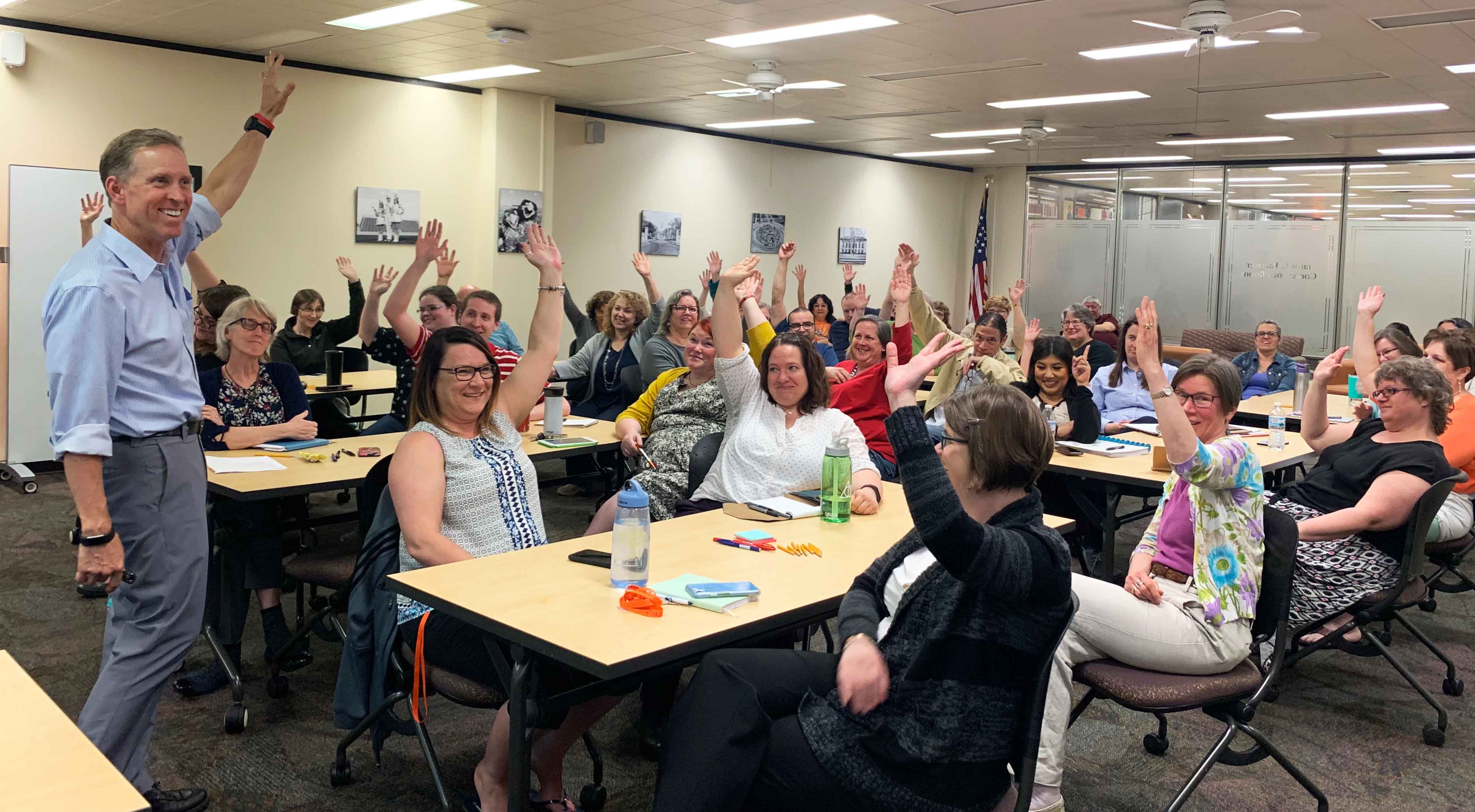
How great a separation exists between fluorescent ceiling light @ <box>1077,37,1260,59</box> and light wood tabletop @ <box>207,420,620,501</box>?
15.9ft

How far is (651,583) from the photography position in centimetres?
242

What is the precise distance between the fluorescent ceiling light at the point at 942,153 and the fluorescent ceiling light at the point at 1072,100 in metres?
3.62

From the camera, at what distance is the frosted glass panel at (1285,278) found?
43.1ft

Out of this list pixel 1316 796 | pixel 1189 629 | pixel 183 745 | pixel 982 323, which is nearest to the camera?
pixel 1189 629

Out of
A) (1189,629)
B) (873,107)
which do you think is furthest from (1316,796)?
(873,107)

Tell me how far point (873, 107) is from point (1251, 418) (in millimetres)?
5232

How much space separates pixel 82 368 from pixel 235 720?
140 centimetres

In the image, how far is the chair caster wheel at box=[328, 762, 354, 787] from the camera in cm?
296

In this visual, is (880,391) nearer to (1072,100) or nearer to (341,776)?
(341,776)

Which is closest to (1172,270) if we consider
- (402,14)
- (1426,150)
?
(1426,150)

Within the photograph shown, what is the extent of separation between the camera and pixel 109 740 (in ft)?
8.09

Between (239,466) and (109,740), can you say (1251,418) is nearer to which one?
(239,466)

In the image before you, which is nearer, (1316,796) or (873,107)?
(1316,796)

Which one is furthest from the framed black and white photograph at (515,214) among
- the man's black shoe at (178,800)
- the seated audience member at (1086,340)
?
the man's black shoe at (178,800)
